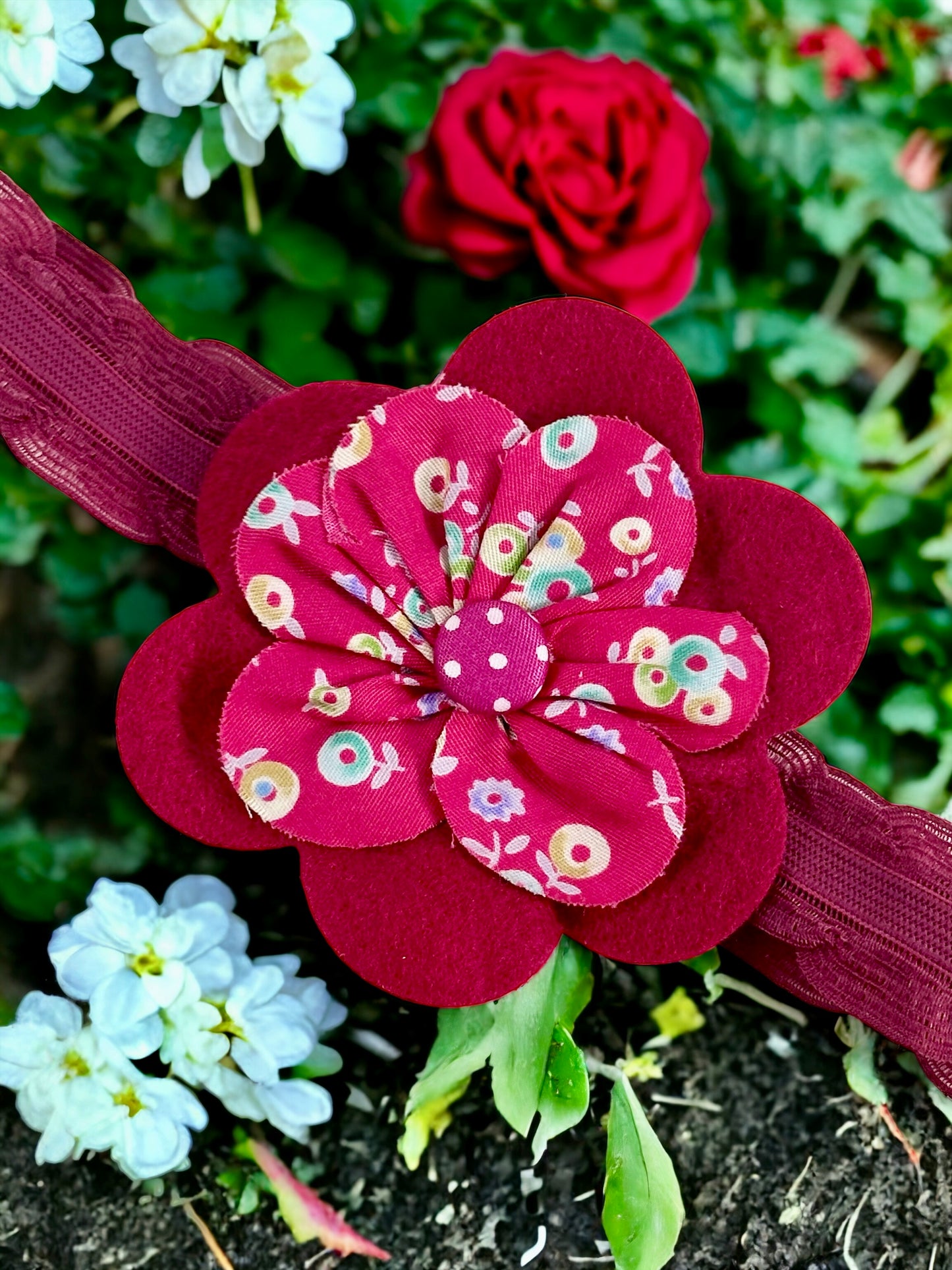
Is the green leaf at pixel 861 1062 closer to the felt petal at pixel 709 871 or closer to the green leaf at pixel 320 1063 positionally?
the felt petal at pixel 709 871

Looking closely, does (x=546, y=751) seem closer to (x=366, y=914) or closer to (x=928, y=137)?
(x=366, y=914)

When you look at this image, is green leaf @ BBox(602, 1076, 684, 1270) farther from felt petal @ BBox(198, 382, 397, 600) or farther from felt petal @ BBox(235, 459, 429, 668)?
felt petal @ BBox(198, 382, 397, 600)

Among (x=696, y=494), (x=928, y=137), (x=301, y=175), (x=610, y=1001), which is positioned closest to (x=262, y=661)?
(x=696, y=494)

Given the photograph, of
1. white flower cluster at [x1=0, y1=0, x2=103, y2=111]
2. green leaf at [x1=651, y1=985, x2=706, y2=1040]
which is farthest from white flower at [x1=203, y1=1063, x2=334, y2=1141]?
white flower cluster at [x1=0, y1=0, x2=103, y2=111]

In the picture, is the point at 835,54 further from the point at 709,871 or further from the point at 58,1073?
the point at 58,1073

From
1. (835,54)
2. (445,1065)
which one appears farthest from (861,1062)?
(835,54)

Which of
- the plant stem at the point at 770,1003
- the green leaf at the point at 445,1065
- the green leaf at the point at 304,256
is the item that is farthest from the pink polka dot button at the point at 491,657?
the green leaf at the point at 304,256
